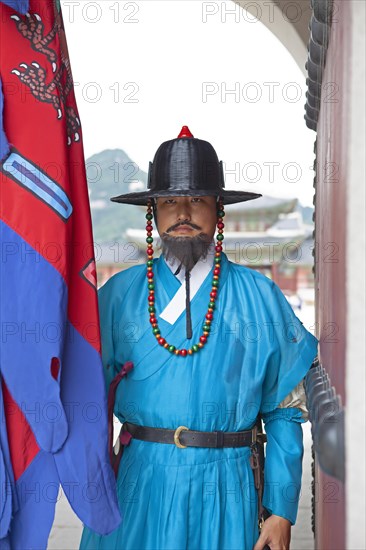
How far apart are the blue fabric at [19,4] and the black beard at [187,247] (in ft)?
2.35

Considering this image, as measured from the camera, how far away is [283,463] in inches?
79.6

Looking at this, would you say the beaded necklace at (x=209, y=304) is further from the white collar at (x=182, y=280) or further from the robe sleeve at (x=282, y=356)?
the robe sleeve at (x=282, y=356)

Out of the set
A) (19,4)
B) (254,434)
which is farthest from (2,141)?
(254,434)

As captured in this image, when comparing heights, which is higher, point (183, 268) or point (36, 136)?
point (36, 136)

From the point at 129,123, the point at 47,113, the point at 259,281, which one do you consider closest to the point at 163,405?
the point at 259,281

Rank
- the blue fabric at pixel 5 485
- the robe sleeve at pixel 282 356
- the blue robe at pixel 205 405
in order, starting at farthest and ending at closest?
the robe sleeve at pixel 282 356
the blue robe at pixel 205 405
the blue fabric at pixel 5 485

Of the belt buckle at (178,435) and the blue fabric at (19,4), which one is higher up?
the blue fabric at (19,4)

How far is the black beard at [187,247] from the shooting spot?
2059 millimetres

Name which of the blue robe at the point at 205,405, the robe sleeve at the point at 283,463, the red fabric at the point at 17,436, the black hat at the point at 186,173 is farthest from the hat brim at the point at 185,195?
the red fabric at the point at 17,436

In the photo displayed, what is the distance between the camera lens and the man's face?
2071 millimetres

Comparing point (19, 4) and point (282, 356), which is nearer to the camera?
point (19, 4)

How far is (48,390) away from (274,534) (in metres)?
0.77

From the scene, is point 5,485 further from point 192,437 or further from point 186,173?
point 186,173

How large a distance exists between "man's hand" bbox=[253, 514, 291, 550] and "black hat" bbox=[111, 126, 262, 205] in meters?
0.89
